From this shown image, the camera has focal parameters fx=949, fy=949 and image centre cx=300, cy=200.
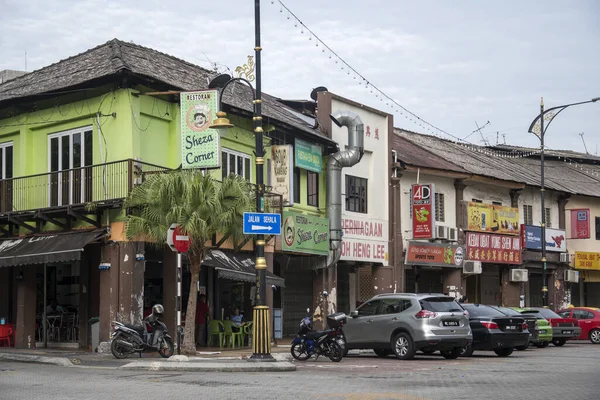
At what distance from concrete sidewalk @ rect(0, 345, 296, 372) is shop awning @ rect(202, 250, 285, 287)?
212 cm

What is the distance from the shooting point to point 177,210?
23.4 meters

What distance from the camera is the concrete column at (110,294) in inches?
992

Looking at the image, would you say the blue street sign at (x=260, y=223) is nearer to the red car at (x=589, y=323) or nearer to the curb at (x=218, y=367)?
the curb at (x=218, y=367)

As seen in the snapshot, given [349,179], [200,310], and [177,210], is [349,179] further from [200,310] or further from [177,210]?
[177,210]

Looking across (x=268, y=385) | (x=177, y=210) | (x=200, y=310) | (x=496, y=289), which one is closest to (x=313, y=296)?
(x=200, y=310)

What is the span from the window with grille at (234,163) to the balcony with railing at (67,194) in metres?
3.27

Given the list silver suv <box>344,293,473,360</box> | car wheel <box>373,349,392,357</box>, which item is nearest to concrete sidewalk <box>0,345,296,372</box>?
silver suv <box>344,293,473,360</box>

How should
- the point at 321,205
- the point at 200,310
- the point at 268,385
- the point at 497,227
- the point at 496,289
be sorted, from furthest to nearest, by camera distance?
the point at 496,289 → the point at 497,227 → the point at 321,205 → the point at 200,310 → the point at 268,385

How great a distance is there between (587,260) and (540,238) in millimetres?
5033

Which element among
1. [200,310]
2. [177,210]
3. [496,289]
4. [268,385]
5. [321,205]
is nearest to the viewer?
[268,385]

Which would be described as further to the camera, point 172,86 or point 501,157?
point 501,157

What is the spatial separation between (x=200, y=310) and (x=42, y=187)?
601cm

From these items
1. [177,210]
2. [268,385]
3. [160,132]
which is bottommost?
[268,385]

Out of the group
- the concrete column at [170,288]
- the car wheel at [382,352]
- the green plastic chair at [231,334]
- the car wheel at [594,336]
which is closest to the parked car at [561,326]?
the car wheel at [594,336]
